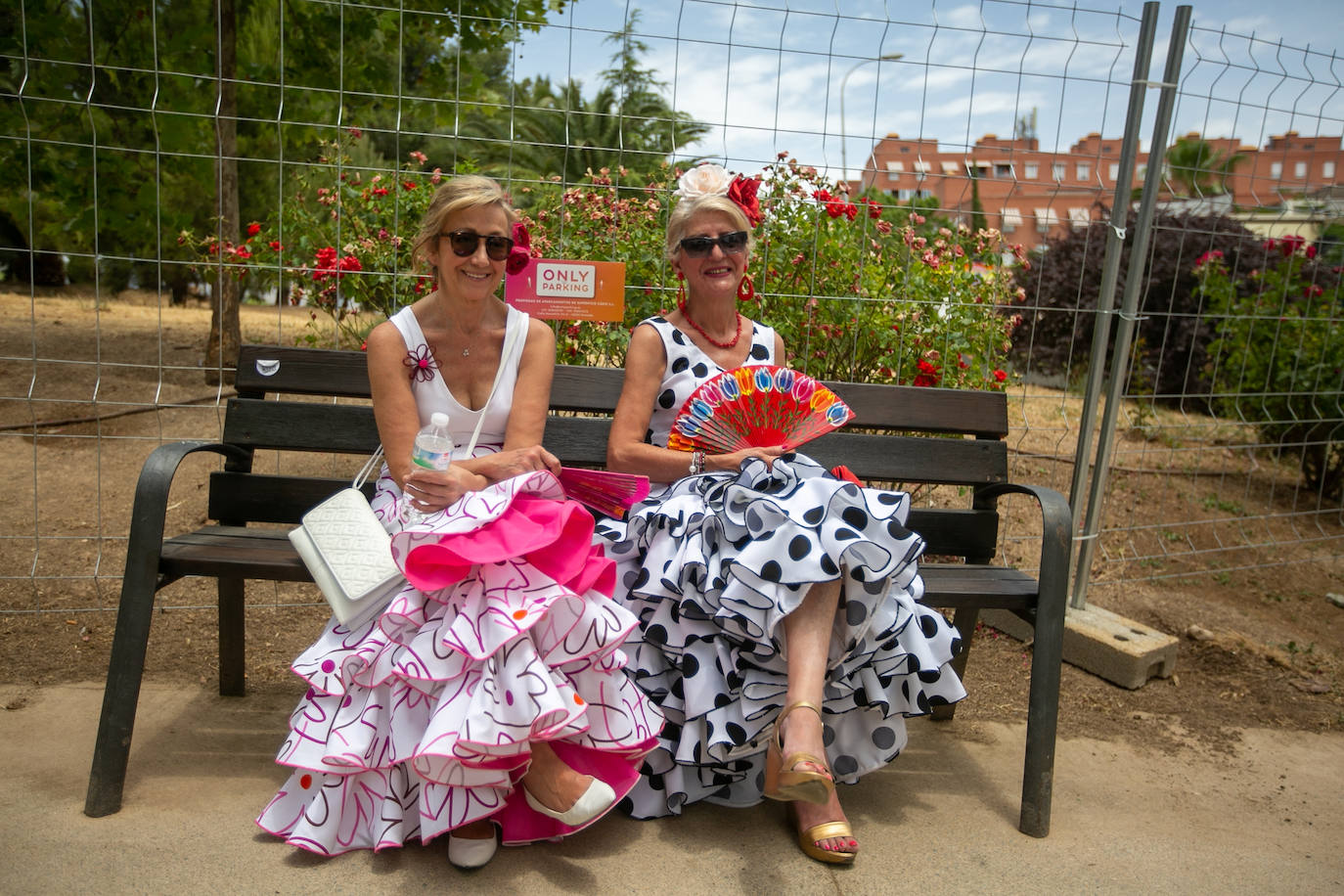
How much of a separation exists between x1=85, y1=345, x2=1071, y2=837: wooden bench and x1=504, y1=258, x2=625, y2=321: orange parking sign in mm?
492

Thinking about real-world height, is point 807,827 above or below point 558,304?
below

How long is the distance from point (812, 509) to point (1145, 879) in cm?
126

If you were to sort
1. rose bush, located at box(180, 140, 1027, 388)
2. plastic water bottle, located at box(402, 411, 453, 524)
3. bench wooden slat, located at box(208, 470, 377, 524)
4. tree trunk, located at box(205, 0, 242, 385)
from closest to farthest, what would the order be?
plastic water bottle, located at box(402, 411, 453, 524) < bench wooden slat, located at box(208, 470, 377, 524) < rose bush, located at box(180, 140, 1027, 388) < tree trunk, located at box(205, 0, 242, 385)

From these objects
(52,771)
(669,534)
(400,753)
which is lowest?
(52,771)

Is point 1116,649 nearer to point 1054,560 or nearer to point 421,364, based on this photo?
point 1054,560

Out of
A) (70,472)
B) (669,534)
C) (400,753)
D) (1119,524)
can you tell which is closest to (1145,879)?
(669,534)

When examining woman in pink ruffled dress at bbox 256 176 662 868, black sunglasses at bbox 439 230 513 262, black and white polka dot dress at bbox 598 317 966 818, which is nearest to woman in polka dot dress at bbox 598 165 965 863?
black and white polka dot dress at bbox 598 317 966 818

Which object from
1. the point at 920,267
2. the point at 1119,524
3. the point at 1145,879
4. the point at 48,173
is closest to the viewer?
the point at 1145,879

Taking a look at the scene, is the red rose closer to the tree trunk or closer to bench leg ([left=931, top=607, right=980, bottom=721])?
bench leg ([left=931, top=607, right=980, bottom=721])

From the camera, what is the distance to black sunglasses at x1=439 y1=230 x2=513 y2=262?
2641 millimetres

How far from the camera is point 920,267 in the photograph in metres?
4.51

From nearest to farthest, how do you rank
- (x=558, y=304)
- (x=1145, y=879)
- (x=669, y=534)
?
(x=1145, y=879)
(x=669, y=534)
(x=558, y=304)

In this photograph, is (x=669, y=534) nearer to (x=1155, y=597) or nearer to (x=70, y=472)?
(x=1155, y=597)

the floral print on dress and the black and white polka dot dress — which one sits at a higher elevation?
the floral print on dress
